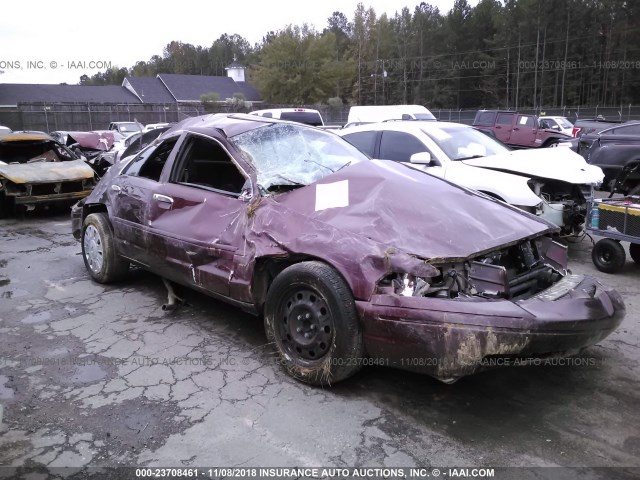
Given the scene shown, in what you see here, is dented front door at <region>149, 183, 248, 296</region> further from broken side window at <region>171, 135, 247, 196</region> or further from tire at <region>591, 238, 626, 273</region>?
tire at <region>591, 238, 626, 273</region>

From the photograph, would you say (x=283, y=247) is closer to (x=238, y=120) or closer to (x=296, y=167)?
(x=296, y=167)

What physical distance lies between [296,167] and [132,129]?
2164 centimetres

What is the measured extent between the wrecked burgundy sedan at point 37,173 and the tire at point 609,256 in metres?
8.92

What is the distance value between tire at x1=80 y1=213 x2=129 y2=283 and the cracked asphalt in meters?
0.92

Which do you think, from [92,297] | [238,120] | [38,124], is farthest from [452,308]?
[38,124]

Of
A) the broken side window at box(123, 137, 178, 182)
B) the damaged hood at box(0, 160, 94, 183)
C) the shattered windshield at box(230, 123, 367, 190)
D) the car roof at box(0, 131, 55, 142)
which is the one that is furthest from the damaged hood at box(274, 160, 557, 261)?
the car roof at box(0, 131, 55, 142)

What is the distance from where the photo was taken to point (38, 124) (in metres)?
30.3

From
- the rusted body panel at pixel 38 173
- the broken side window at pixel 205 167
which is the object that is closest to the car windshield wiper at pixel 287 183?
the broken side window at pixel 205 167

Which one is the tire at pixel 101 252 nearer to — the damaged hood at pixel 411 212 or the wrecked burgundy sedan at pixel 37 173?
the damaged hood at pixel 411 212

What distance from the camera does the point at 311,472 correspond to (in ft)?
8.78

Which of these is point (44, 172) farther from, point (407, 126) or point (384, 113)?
point (384, 113)

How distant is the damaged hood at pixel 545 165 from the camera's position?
6781 millimetres

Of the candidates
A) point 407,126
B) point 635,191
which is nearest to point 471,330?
point 407,126

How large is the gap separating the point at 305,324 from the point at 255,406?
611mm
